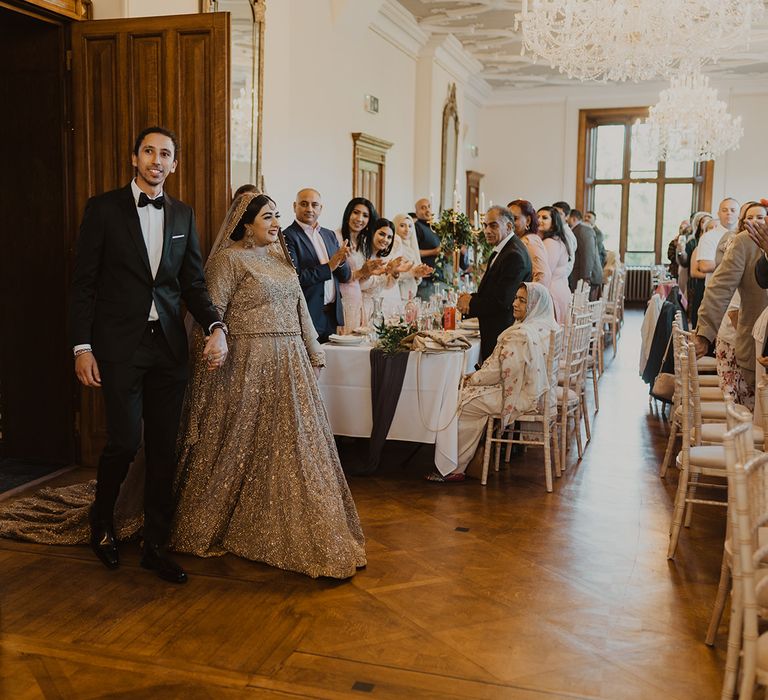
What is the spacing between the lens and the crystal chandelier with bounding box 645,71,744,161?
12438mm

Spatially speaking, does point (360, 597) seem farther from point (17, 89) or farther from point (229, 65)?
point (17, 89)

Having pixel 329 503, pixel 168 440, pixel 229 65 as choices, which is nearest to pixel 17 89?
pixel 229 65

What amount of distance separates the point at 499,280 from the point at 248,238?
218cm

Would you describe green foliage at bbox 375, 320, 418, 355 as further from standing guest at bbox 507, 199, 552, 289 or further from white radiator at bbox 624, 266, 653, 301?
white radiator at bbox 624, 266, 653, 301

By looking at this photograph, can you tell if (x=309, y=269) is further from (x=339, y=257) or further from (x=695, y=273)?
(x=695, y=273)

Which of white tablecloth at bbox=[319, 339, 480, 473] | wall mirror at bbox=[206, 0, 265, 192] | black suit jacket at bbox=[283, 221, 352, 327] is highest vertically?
wall mirror at bbox=[206, 0, 265, 192]

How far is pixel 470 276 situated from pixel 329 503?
5.24m

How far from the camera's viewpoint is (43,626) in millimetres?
3332

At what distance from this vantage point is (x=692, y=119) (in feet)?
41.0

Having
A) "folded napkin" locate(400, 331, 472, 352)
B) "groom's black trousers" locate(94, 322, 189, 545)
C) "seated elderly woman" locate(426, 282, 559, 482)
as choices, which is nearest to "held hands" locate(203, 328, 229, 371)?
"groom's black trousers" locate(94, 322, 189, 545)

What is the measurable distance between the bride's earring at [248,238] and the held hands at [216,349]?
49cm

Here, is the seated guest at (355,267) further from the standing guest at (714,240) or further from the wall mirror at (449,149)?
the wall mirror at (449,149)

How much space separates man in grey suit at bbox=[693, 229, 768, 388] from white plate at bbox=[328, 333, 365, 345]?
6.66ft

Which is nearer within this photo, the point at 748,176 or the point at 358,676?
the point at 358,676
